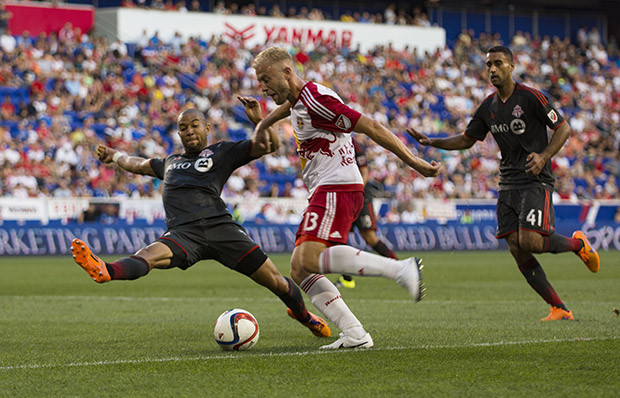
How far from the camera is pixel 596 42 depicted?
151 ft

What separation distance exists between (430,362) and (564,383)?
110 centimetres

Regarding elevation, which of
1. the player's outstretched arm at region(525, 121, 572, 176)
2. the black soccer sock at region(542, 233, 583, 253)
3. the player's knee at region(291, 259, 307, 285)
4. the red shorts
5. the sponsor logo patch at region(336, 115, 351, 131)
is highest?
the sponsor logo patch at region(336, 115, 351, 131)

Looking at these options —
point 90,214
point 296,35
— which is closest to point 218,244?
point 90,214

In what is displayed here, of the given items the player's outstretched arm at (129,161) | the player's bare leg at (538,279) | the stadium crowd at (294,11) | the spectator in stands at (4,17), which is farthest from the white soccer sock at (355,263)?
the stadium crowd at (294,11)

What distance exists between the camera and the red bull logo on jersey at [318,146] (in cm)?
702

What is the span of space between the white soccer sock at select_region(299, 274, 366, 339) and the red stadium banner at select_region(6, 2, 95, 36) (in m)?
28.9

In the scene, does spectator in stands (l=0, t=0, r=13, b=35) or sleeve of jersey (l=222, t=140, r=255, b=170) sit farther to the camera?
spectator in stands (l=0, t=0, r=13, b=35)

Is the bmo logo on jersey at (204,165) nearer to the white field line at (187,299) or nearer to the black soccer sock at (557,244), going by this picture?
the black soccer sock at (557,244)

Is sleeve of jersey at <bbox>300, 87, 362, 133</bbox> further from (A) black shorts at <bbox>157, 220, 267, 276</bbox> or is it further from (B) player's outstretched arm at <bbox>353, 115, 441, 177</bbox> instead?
(A) black shorts at <bbox>157, 220, 267, 276</bbox>

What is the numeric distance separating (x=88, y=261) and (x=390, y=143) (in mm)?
2269

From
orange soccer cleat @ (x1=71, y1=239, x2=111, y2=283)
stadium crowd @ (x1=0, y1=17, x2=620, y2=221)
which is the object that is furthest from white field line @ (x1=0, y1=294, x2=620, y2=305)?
stadium crowd @ (x1=0, y1=17, x2=620, y2=221)

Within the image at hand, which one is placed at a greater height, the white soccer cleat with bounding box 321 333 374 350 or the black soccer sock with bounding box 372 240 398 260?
the white soccer cleat with bounding box 321 333 374 350

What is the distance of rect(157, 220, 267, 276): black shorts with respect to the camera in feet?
25.7

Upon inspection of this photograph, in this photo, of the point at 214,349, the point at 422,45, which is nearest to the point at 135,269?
the point at 214,349
